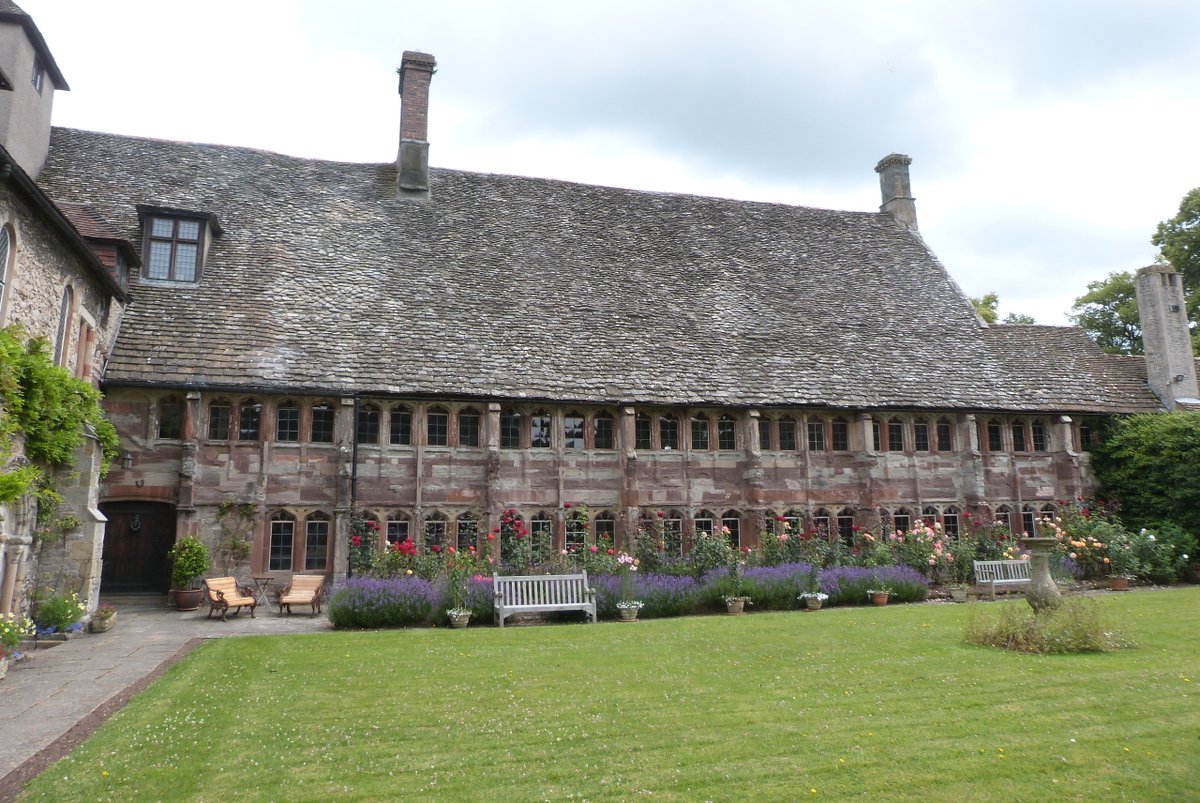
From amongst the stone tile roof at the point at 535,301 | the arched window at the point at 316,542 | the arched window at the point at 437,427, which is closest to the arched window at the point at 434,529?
the arched window at the point at 437,427

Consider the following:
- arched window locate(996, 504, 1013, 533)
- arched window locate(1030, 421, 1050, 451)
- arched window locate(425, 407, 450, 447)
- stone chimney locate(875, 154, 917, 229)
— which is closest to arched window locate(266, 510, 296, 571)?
arched window locate(425, 407, 450, 447)

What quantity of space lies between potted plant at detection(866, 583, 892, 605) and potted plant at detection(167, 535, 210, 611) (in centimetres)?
1438

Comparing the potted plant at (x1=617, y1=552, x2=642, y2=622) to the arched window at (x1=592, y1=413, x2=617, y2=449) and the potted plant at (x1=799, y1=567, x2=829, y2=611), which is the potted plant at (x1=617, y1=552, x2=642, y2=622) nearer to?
the potted plant at (x1=799, y1=567, x2=829, y2=611)

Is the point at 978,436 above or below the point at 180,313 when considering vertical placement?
below

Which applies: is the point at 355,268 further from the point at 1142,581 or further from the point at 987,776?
the point at 1142,581

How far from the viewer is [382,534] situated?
17.8m

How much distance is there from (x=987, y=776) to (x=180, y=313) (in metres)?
18.5

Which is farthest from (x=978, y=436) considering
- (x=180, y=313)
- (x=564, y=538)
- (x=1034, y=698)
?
(x=180, y=313)

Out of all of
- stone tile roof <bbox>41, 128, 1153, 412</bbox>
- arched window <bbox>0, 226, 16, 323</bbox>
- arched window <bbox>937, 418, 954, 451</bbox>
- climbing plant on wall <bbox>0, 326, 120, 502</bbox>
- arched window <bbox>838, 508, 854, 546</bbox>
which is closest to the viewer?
climbing plant on wall <bbox>0, 326, 120, 502</bbox>

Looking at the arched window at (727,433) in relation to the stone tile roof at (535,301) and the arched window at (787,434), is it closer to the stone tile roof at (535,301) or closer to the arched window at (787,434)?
the stone tile roof at (535,301)

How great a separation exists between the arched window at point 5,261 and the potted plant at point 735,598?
13409 mm

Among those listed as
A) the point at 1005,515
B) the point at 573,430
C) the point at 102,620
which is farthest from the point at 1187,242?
the point at 102,620

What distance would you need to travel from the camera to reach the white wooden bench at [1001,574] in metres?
17.9

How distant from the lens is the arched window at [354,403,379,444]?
59.5 feet
